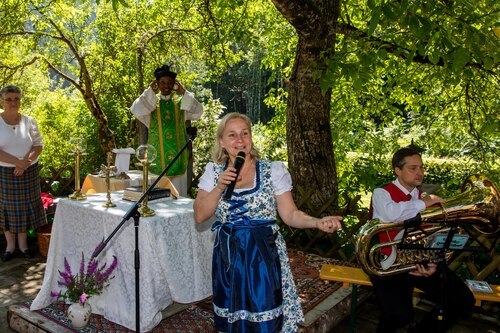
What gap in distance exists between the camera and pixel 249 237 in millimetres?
2645

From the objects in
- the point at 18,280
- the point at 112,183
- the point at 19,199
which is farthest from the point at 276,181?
the point at 19,199

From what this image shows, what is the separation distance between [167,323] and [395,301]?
176 centimetres

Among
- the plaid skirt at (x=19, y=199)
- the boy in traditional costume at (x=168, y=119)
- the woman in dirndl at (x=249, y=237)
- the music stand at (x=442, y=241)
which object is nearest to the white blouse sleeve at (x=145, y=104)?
the boy in traditional costume at (x=168, y=119)

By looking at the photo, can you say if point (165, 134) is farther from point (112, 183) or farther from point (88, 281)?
point (88, 281)

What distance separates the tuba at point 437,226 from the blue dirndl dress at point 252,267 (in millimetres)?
689

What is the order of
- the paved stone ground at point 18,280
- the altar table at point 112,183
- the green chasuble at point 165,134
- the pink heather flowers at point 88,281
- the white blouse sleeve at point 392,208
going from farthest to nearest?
the green chasuble at point 165,134 → the altar table at point 112,183 → the paved stone ground at point 18,280 → the pink heather flowers at point 88,281 → the white blouse sleeve at point 392,208

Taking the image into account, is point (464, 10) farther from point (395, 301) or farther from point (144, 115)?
point (144, 115)

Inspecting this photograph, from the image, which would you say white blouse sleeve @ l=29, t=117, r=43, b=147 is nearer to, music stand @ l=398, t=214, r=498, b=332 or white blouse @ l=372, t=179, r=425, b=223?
white blouse @ l=372, t=179, r=425, b=223

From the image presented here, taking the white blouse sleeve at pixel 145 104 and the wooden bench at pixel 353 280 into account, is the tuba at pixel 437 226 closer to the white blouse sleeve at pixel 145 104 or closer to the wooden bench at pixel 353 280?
the wooden bench at pixel 353 280

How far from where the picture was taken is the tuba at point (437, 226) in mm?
2953

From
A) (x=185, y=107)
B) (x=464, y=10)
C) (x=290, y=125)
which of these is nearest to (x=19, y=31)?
(x=185, y=107)

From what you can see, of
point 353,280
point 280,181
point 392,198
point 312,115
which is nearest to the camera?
point 280,181

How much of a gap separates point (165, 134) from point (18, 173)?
172 cm

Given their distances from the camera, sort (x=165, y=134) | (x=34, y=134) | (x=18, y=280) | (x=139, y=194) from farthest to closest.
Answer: (x=165, y=134) < (x=34, y=134) < (x=18, y=280) < (x=139, y=194)
